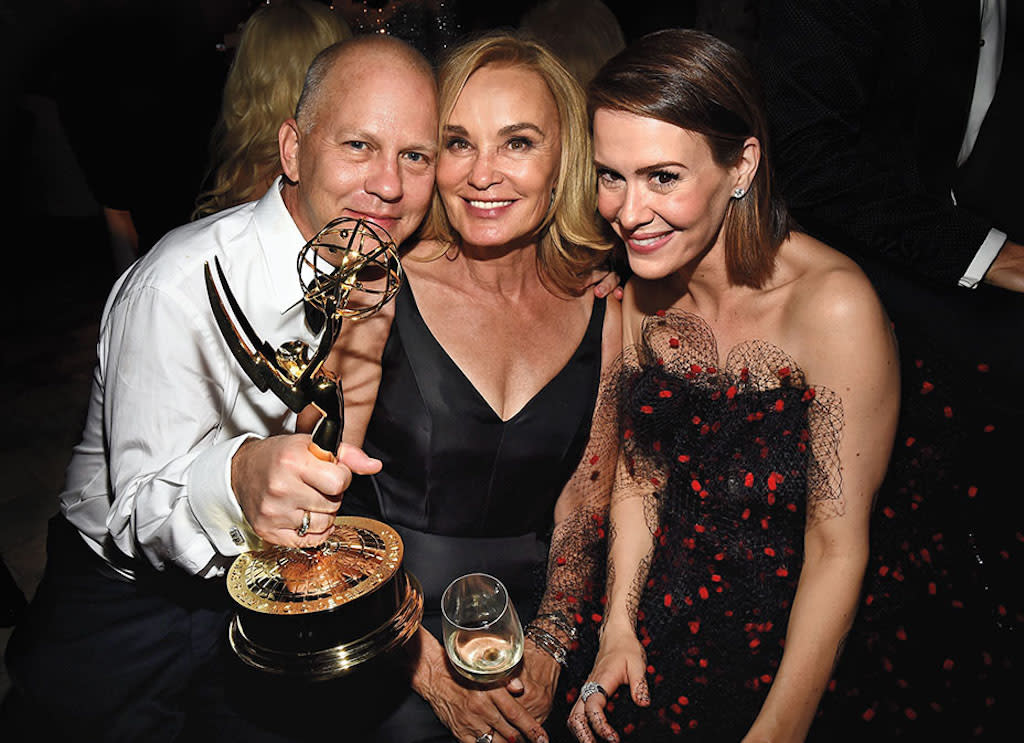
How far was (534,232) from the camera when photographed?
7.14 ft

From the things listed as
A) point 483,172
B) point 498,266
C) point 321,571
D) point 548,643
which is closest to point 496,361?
point 498,266

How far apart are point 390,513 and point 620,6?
4.33 metres

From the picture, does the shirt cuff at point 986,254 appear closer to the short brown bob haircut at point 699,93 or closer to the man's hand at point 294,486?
the short brown bob haircut at point 699,93

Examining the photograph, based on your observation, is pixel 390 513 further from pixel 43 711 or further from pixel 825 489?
pixel 825 489

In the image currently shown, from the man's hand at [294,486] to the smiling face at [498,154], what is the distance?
0.96m

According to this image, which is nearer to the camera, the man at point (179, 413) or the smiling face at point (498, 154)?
the man at point (179, 413)

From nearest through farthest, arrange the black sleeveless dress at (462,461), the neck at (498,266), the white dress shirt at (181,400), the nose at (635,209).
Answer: the white dress shirt at (181,400)
the nose at (635,209)
the black sleeveless dress at (462,461)
the neck at (498,266)

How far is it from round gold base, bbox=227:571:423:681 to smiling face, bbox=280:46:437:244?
3.28ft

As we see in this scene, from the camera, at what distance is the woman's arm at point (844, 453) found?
1.67 m

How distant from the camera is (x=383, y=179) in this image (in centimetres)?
179

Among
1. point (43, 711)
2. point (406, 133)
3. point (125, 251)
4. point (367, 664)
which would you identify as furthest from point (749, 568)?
point (125, 251)

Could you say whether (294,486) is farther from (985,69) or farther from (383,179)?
(985,69)

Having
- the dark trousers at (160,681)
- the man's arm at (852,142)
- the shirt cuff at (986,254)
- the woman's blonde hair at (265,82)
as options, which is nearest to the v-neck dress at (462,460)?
the dark trousers at (160,681)

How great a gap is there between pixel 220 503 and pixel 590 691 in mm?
908
